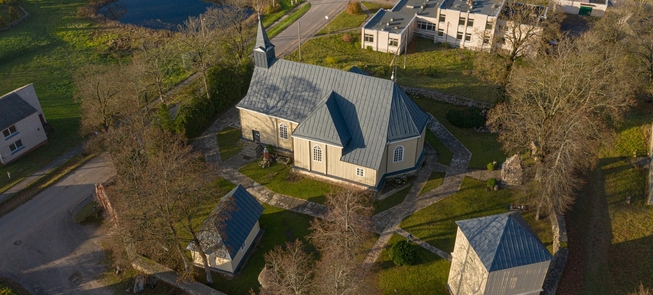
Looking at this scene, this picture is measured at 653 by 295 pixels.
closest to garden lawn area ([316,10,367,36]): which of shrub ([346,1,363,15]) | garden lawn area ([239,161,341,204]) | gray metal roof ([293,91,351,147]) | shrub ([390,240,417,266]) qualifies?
shrub ([346,1,363,15])

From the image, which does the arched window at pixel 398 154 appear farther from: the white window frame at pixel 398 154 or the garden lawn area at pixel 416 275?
the garden lawn area at pixel 416 275

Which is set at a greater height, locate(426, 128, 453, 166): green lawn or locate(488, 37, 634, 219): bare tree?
locate(488, 37, 634, 219): bare tree

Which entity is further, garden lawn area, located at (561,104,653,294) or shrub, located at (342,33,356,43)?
shrub, located at (342,33,356,43)

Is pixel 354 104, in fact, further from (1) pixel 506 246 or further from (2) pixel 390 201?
(1) pixel 506 246

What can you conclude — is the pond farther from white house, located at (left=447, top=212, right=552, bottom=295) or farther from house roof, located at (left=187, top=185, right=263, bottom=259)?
white house, located at (left=447, top=212, right=552, bottom=295)

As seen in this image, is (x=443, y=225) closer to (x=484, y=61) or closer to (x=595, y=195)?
(x=595, y=195)

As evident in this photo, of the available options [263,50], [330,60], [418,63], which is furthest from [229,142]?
[418,63]

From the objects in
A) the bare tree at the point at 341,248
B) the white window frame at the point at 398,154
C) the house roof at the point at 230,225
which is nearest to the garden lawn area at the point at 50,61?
the house roof at the point at 230,225

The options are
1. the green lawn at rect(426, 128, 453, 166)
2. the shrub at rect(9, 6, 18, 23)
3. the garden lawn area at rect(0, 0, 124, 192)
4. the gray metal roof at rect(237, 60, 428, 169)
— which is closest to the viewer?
the gray metal roof at rect(237, 60, 428, 169)
